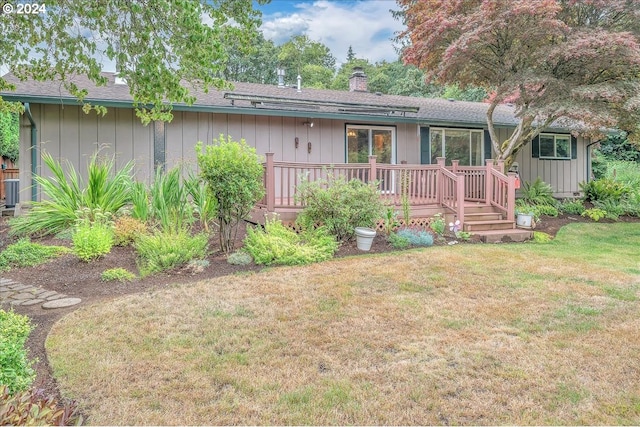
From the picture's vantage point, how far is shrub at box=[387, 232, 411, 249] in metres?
7.08

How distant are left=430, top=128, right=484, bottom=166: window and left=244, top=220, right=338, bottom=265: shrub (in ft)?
20.2

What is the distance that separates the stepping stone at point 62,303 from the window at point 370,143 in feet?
25.3

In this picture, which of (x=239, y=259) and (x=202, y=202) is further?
(x=202, y=202)

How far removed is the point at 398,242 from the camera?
7.10 metres

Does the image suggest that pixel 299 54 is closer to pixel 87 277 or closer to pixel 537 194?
pixel 537 194

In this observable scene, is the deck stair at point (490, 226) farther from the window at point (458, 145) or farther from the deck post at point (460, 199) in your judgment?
the window at point (458, 145)

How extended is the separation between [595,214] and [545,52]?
443cm

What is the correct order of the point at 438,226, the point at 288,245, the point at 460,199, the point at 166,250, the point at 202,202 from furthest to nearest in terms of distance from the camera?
the point at 460,199, the point at 438,226, the point at 202,202, the point at 288,245, the point at 166,250

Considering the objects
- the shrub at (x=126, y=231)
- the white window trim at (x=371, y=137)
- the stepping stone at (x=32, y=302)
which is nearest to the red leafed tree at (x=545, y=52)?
the white window trim at (x=371, y=137)

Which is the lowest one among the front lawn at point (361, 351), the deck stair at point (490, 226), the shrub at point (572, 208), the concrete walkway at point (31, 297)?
the front lawn at point (361, 351)

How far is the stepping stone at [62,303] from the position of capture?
416 centimetres

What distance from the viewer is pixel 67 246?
6.36 metres

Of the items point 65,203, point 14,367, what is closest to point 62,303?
point 14,367

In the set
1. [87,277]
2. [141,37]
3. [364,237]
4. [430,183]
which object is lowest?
[87,277]
